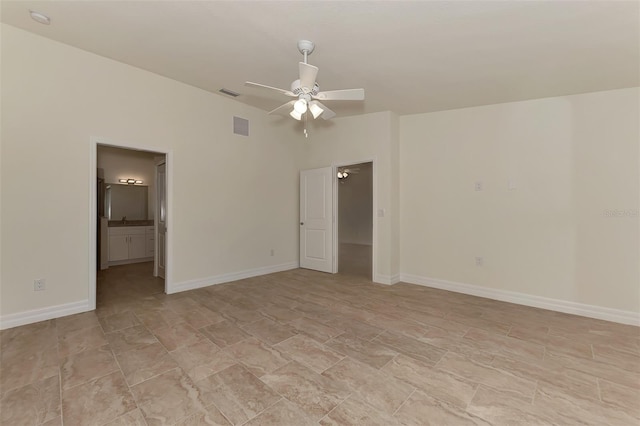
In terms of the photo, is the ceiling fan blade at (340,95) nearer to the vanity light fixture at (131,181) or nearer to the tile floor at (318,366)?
the tile floor at (318,366)

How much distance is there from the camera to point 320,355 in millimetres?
2344

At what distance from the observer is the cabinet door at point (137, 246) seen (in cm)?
620

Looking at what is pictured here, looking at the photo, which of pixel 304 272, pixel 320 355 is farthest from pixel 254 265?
pixel 320 355

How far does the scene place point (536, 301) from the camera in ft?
12.1

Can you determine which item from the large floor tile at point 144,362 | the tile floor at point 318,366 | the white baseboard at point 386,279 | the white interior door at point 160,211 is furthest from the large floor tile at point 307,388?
the white interior door at point 160,211

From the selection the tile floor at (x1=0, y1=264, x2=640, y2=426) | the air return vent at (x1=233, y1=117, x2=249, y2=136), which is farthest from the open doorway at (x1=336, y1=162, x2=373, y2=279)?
the tile floor at (x1=0, y1=264, x2=640, y2=426)

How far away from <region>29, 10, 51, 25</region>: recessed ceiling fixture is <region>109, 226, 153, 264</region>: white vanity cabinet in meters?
4.24

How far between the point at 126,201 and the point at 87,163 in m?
3.52

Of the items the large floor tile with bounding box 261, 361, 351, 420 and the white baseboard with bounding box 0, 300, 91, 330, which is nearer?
the large floor tile with bounding box 261, 361, 351, 420

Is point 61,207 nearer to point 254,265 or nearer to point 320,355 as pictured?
point 254,265

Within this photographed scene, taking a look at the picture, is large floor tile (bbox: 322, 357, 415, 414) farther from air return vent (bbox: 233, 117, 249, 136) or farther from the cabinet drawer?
the cabinet drawer

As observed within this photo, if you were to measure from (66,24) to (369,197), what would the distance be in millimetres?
8235

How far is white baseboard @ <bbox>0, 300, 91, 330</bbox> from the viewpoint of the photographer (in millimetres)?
2787

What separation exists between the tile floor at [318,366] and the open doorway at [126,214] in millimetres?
2075
